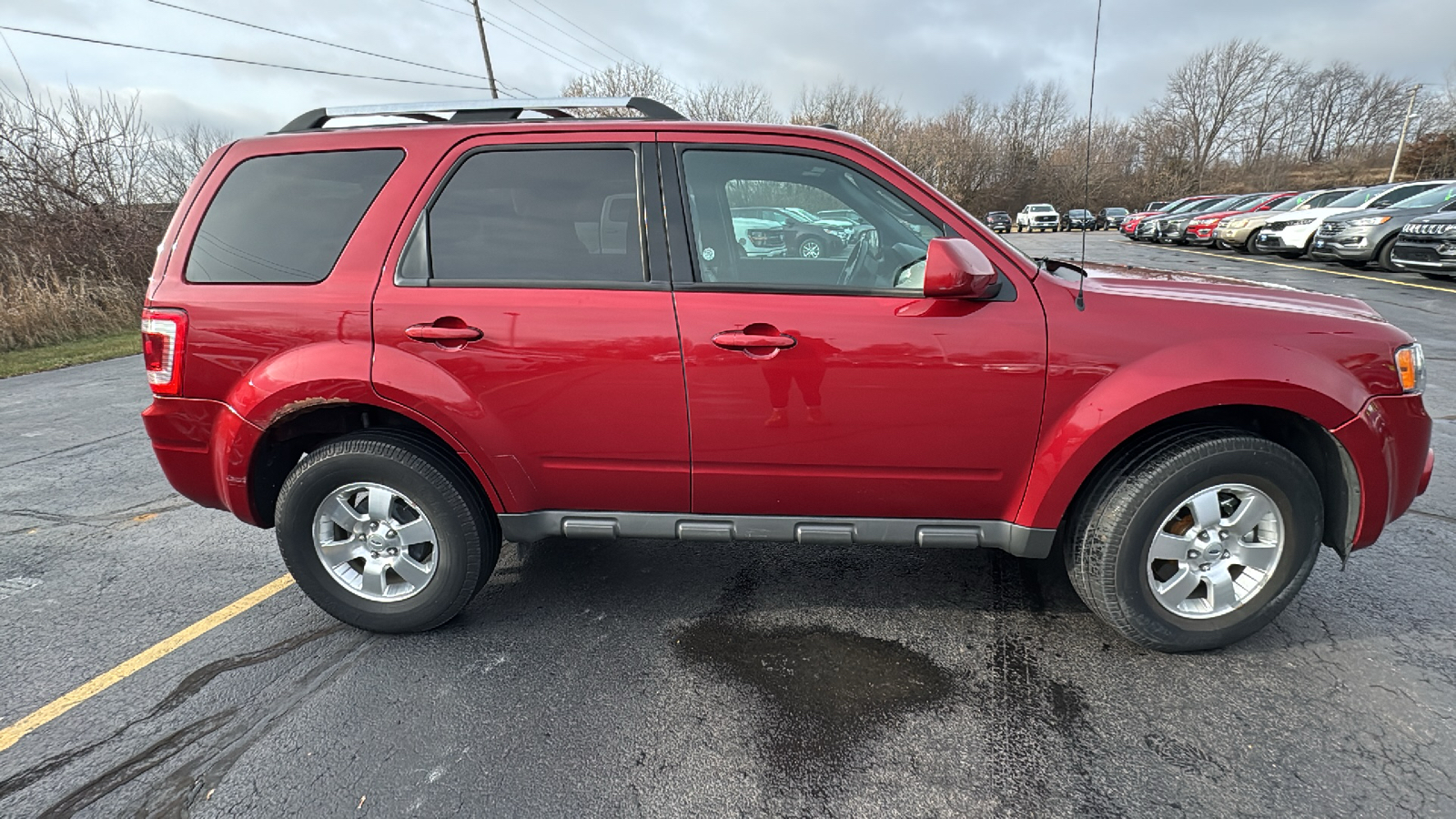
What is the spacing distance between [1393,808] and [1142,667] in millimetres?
750

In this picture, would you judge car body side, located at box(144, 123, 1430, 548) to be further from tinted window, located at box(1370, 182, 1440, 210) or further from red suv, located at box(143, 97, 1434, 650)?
tinted window, located at box(1370, 182, 1440, 210)

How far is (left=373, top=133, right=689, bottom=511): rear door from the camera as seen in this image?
2.59 metres

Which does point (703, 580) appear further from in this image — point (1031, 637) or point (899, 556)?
point (1031, 637)

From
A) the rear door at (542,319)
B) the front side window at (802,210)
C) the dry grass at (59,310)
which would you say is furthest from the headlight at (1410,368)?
the dry grass at (59,310)

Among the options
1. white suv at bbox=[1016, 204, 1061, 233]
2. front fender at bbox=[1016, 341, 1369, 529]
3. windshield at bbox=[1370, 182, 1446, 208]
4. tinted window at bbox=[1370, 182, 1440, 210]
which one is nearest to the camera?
front fender at bbox=[1016, 341, 1369, 529]

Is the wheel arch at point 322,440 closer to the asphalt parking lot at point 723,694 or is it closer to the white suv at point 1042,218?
the asphalt parking lot at point 723,694

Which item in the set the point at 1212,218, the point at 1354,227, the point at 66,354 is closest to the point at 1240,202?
the point at 1212,218

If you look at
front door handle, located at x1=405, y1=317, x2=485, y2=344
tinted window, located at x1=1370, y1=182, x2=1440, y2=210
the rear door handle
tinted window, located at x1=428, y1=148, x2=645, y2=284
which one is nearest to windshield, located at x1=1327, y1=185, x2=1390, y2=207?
tinted window, located at x1=1370, y1=182, x2=1440, y2=210

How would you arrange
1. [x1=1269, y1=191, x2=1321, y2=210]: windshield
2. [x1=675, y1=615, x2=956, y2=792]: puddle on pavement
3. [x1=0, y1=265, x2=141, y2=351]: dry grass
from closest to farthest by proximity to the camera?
[x1=675, y1=615, x2=956, y2=792]: puddle on pavement < [x1=0, y1=265, x2=141, y2=351]: dry grass < [x1=1269, y1=191, x2=1321, y2=210]: windshield

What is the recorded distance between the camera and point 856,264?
2.74 m

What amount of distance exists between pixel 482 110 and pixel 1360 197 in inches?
859

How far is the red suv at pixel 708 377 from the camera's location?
→ 2.47 m

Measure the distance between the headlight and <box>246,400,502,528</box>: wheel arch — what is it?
10.9 ft

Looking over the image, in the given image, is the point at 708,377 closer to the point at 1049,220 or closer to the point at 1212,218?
the point at 1212,218
